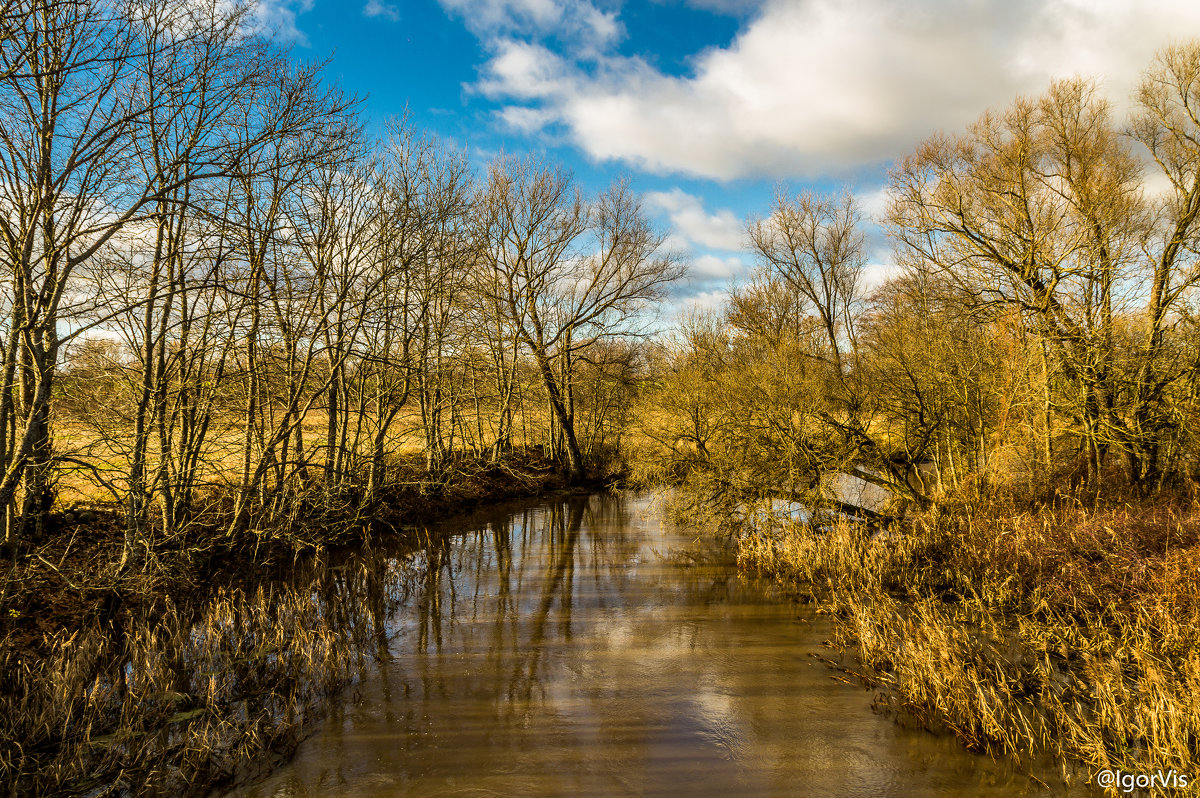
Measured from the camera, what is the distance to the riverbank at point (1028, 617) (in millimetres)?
5602

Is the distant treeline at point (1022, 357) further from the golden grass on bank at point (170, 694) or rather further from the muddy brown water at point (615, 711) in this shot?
the golden grass on bank at point (170, 694)

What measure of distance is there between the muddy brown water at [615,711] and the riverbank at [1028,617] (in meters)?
0.47

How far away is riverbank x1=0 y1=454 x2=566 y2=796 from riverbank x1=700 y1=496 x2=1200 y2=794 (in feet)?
22.5

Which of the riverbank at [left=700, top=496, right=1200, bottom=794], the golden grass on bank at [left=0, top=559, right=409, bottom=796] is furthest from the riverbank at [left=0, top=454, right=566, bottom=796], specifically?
the riverbank at [left=700, top=496, right=1200, bottom=794]

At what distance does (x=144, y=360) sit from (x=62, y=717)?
17.8 feet

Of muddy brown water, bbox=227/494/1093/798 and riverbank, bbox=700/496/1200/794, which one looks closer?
muddy brown water, bbox=227/494/1093/798

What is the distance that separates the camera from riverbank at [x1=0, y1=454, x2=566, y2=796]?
5320 millimetres

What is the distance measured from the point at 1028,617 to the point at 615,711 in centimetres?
616

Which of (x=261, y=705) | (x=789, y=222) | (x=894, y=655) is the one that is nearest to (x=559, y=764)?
(x=261, y=705)

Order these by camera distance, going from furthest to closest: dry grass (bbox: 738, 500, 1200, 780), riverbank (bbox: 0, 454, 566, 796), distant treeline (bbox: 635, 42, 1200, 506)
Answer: distant treeline (bbox: 635, 42, 1200, 506) → dry grass (bbox: 738, 500, 1200, 780) → riverbank (bbox: 0, 454, 566, 796)

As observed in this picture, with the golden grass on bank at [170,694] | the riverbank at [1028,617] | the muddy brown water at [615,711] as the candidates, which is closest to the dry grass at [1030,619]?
the riverbank at [1028,617]

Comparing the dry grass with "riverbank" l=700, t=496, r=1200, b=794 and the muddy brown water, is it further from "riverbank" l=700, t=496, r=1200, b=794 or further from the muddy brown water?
the muddy brown water

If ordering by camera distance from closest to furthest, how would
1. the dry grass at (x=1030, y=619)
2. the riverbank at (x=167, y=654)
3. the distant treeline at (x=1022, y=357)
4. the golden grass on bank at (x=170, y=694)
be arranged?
the golden grass on bank at (x=170, y=694) → the riverbank at (x=167, y=654) → the dry grass at (x=1030, y=619) → the distant treeline at (x=1022, y=357)

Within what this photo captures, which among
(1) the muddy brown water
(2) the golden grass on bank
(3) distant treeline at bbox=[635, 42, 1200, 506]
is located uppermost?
(3) distant treeline at bbox=[635, 42, 1200, 506]
